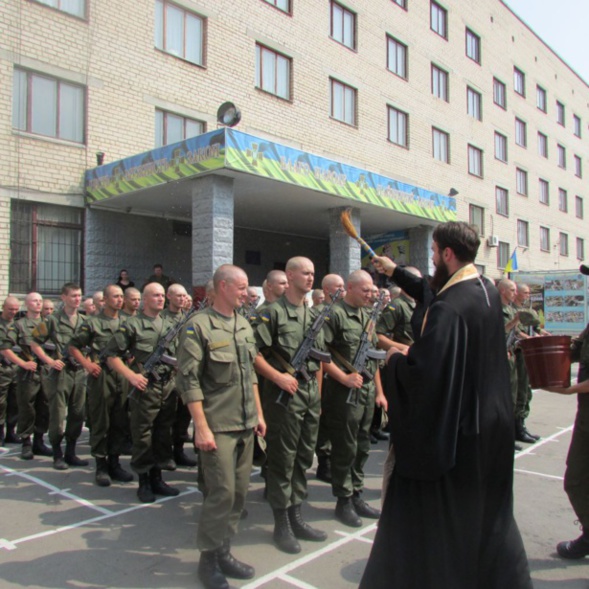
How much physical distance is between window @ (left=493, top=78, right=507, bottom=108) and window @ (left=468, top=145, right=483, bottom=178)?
11.3 feet

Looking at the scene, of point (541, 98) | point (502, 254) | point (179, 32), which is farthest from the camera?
point (541, 98)

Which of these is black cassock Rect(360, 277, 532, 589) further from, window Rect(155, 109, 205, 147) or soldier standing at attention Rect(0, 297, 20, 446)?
window Rect(155, 109, 205, 147)

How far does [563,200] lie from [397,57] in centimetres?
1857

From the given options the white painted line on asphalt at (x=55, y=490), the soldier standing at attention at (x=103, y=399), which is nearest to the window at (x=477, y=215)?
the soldier standing at attention at (x=103, y=399)

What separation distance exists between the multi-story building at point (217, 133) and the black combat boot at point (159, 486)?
5551 mm

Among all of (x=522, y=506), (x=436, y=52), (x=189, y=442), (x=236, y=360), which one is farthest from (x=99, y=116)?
(x=436, y=52)

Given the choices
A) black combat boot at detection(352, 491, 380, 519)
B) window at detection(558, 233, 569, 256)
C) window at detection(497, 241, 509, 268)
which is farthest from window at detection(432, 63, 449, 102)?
black combat boot at detection(352, 491, 380, 519)

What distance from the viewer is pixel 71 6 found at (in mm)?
11945

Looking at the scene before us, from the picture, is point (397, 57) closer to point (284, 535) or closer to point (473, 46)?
point (473, 46)

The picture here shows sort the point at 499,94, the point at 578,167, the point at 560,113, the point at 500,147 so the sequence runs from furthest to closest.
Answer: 1. the point at 578,167
2. the point at 560,113
3. the point at 499,94
4. the point at 500,147

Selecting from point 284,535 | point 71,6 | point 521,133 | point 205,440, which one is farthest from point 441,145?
point 205,440

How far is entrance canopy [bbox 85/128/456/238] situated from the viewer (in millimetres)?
9711

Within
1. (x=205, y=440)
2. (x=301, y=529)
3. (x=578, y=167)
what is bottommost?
(x=301, y=529)

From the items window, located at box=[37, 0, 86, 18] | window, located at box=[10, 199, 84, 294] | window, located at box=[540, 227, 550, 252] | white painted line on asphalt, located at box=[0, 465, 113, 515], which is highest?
window, located at box=[37, 0, 86, 18]
